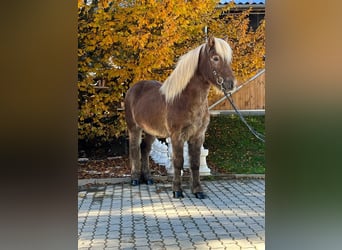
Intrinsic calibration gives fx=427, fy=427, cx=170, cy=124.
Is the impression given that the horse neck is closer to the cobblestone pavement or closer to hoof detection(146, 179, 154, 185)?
the cobblestone pavement

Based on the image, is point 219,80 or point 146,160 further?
point 146,160

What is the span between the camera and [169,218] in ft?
16.2

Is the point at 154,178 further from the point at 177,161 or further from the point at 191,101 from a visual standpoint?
the point at 191,101

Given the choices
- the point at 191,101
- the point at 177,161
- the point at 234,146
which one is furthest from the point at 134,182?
the point at 234,146

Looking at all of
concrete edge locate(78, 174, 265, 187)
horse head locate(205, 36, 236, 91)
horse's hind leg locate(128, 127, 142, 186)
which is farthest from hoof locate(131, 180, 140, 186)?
horse head locate(205, 36, 236, 91)

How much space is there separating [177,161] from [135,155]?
141 cm

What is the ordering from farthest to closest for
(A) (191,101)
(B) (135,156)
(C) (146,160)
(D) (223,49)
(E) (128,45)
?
(E) (128,45)
(C) (146,160)
(B) (135,156)
(A) (191,101)
(D) (223,49)

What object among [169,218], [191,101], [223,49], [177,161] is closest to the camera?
[169,218]

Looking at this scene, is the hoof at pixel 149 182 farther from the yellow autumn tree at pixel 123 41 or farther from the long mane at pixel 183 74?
the yellow autumn tree at pixel 123 41

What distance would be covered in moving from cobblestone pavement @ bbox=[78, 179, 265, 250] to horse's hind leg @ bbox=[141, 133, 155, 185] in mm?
220

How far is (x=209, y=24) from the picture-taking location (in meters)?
8.72

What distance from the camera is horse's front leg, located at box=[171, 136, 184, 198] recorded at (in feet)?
19.1
